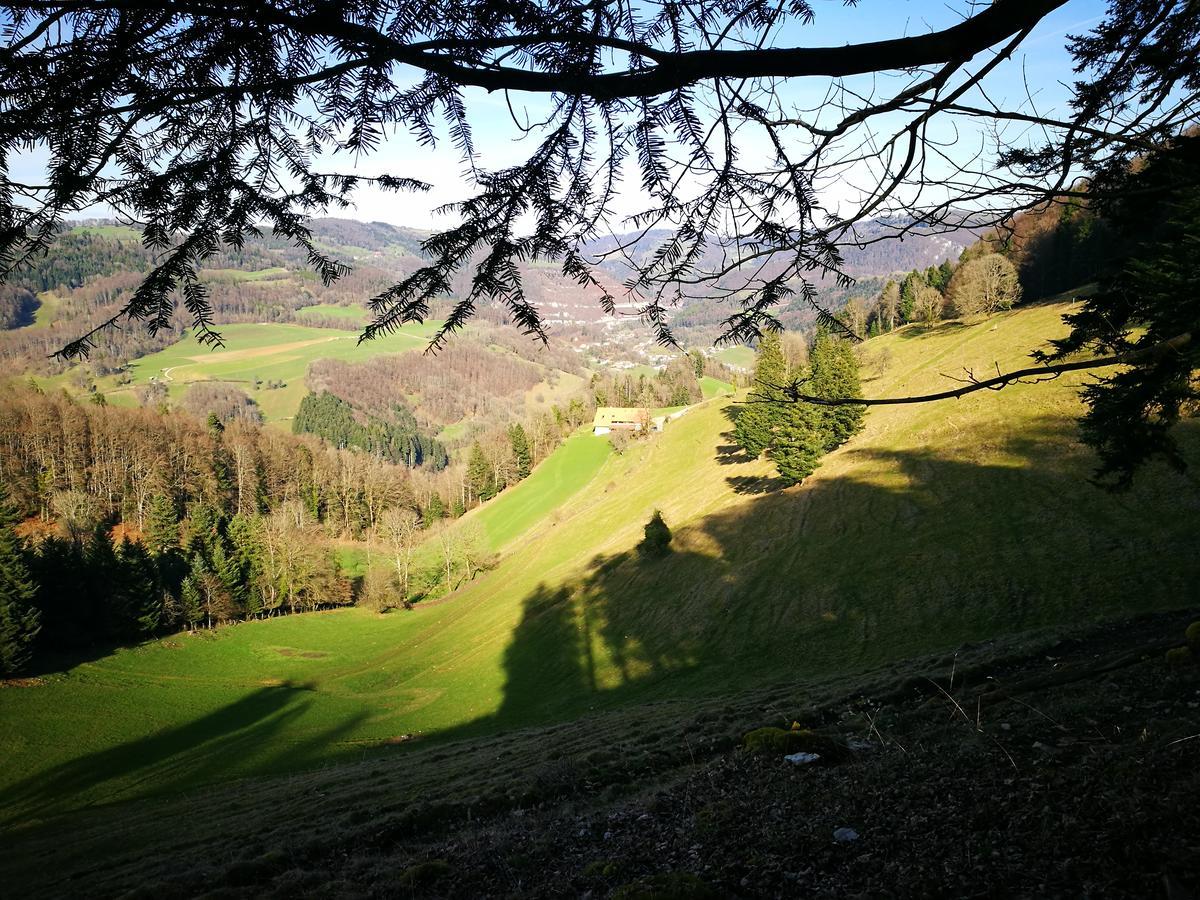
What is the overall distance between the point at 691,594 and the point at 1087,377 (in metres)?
31.9

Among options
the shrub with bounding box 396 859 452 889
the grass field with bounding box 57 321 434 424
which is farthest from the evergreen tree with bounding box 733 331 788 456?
the grass field with bounding box 57 321 434 424

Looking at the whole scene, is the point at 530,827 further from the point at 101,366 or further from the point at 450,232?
the point at 101,366

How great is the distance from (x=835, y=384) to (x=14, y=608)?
207ft

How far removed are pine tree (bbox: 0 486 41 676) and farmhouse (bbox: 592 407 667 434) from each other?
251 feet

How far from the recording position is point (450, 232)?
369 cm

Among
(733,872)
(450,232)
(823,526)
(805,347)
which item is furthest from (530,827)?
(805,347)

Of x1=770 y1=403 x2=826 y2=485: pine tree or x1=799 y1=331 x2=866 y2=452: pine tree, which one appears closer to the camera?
x1=799 y1=331 x2=866 y2=452: pine tree

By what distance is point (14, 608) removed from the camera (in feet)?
148

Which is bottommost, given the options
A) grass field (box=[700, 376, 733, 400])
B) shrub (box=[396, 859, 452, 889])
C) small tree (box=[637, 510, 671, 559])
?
small tree (box=[637, 510, 671, 559])

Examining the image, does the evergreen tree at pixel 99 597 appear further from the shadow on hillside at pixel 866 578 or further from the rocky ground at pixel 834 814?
the rocky ground at pixel 834 814

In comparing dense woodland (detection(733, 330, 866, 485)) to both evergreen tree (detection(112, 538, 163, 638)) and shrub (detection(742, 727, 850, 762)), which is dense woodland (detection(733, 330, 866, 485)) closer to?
shrub (detection(742, 727, 850, 762))

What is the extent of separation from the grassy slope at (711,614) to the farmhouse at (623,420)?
145ft

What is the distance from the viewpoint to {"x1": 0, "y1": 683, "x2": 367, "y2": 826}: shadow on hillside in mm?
29734

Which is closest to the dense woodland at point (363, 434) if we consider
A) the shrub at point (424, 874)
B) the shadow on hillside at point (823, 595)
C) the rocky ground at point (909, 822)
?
the shadow on hillside at point (823, 595)
